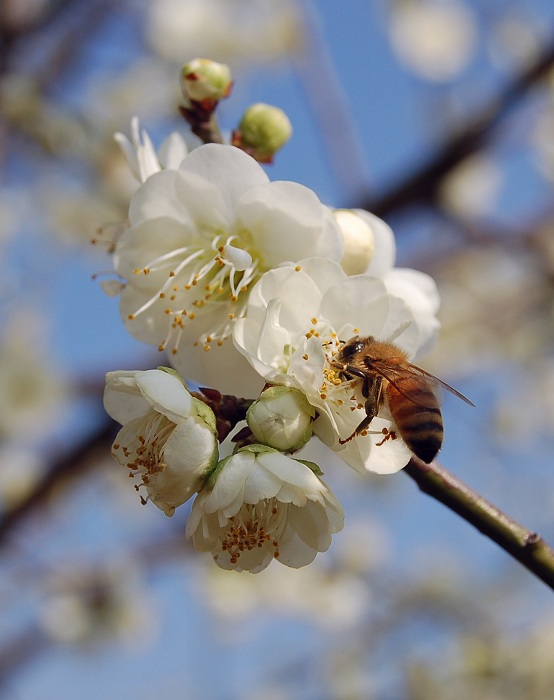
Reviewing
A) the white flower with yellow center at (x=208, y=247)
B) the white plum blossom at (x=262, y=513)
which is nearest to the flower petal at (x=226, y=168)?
the white flower with yellow center at (x=208, y=247)

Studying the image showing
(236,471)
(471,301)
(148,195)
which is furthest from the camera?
(471,301)

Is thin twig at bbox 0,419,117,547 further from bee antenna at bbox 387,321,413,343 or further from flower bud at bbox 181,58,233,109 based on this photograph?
bee antenna at bbox 387,321,413,343

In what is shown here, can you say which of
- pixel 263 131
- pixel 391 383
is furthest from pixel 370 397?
pixel 263 131

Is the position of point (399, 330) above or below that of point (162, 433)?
above

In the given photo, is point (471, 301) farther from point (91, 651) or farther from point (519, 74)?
point (91, 651)

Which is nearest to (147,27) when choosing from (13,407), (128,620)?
(13,407)

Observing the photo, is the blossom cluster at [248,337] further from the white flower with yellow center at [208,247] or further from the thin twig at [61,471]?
the thin twig at [61,471]

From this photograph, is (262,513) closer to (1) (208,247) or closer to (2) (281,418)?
(2) (281,418)
